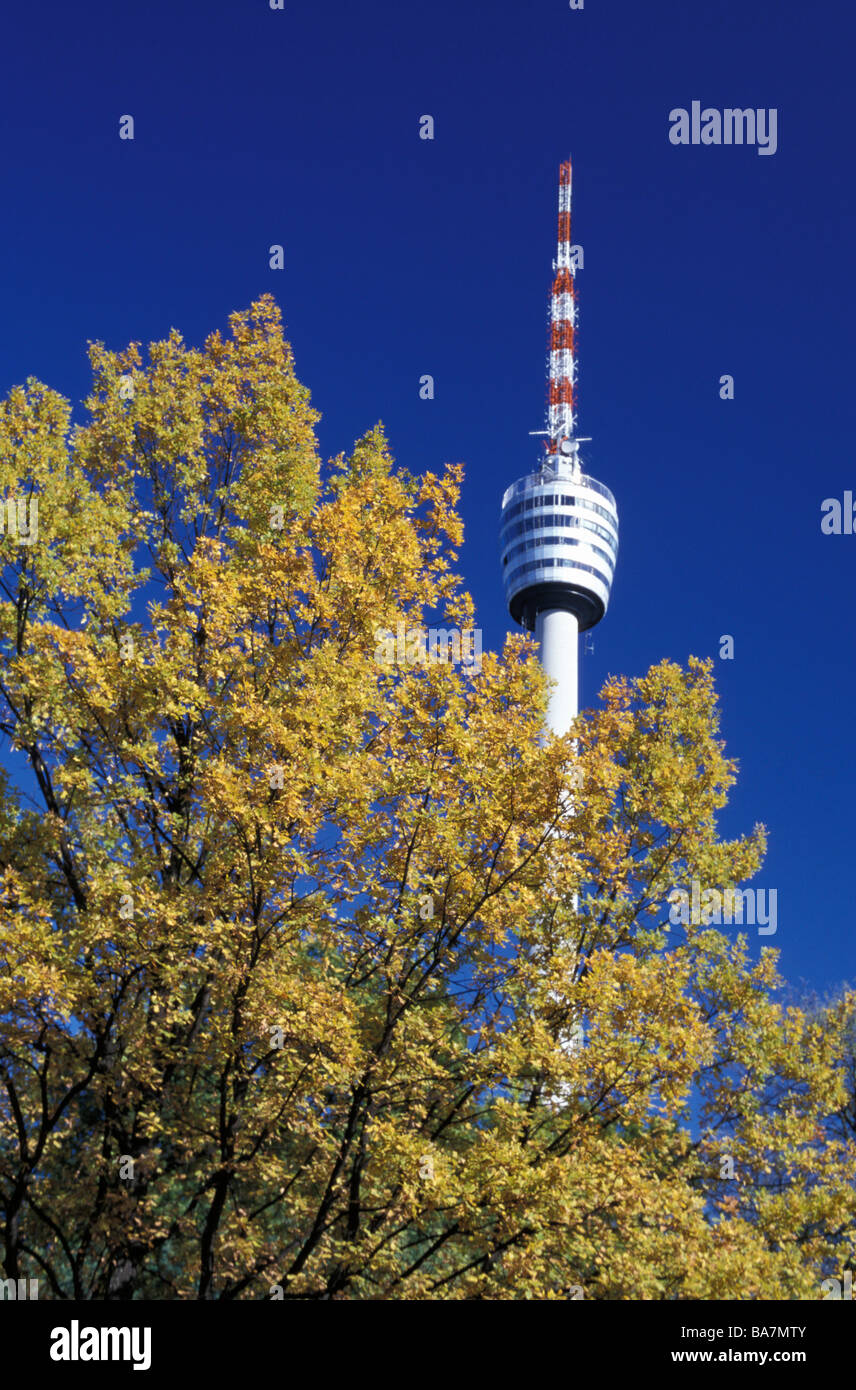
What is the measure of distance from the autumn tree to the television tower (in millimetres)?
83908

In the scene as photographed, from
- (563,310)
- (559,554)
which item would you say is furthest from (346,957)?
(559,554)

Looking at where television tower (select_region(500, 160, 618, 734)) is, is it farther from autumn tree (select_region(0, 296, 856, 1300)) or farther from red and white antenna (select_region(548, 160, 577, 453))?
autumn tree (select_region(0, 296, 856, 1300))

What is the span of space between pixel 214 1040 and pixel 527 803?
424 centimetres

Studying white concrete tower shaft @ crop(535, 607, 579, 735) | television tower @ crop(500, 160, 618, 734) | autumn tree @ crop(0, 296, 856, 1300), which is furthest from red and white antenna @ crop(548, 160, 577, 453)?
autumn tree @ crop(0, 296, 856, 1300)

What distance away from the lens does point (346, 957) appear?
13414mm

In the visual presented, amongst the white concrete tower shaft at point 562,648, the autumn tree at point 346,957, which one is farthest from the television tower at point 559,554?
the autumn tree at point 346,957

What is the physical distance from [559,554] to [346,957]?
9302 centimetres

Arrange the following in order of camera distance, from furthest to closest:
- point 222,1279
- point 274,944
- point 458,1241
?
point 222,1279 < point 458,1241 < point 274,944

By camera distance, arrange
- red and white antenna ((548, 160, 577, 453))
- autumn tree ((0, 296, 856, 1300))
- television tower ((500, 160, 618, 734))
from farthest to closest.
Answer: television tower ((500, 160, 618, 734)) < red and white antenna ((548, 160, 577, 453)) < autumn tree ((0, 296, 856, 1300))

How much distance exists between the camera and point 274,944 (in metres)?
11.6

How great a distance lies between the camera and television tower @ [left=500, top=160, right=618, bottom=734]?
10406cm


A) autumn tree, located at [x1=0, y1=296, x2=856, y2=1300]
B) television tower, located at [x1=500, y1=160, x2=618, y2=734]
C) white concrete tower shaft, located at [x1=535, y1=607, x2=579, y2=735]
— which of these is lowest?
autumn tree, located at [x1=0, y1=296, x2=856, y2=1300]
